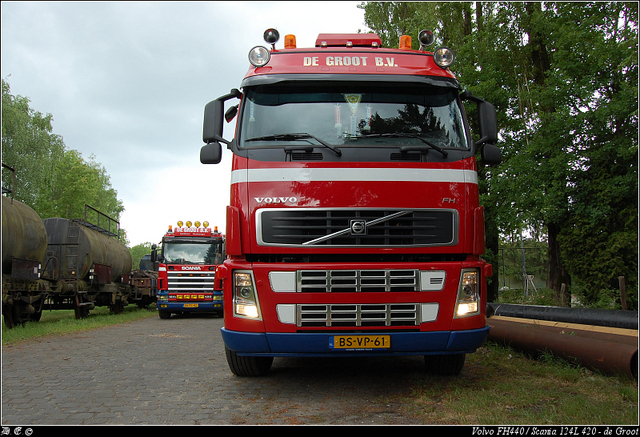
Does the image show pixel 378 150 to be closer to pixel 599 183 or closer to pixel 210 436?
pixel 210 436

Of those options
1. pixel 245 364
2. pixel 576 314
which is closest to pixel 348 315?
pixel 245 364

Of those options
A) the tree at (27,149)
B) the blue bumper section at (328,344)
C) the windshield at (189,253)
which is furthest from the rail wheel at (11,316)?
the tree at (27,149)

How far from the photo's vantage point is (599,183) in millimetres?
14438

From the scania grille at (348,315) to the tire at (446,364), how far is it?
4.72 ft

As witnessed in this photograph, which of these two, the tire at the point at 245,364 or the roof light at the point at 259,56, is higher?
the roof light at the point at 259,56

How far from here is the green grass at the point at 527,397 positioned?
4.46m

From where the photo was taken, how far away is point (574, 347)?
20.8 feet

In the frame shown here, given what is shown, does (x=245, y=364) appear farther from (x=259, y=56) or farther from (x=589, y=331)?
(x=589, y=331)

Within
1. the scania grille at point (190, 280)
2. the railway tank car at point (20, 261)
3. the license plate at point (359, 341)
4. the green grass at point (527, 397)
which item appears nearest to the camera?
the green grass at point (527, 397)

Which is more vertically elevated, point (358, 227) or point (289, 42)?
point (289, 42)

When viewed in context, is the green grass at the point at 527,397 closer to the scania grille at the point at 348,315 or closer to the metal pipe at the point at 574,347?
the metal pipe at the point at 574,347

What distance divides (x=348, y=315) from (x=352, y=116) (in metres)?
2.06

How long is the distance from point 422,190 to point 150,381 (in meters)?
3.86

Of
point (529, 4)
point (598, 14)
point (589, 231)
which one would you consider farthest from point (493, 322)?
point (529, 4)
